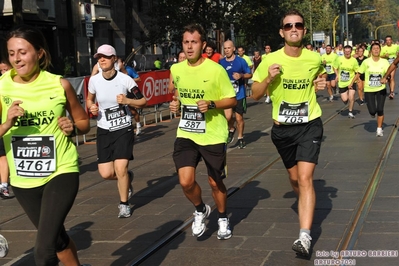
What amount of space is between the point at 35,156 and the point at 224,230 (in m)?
2.34

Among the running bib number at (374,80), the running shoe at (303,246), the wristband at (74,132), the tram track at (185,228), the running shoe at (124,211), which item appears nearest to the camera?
the wristband at (74,132)

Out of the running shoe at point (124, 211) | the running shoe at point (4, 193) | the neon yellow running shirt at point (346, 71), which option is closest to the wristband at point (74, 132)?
the running shoe at point (124, 211)

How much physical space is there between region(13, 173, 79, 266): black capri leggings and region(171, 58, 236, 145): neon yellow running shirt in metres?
1.98

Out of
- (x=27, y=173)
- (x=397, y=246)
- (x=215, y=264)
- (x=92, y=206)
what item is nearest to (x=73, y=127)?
(x=27, y=173)

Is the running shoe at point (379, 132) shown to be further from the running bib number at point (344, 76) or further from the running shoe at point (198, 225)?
the running shoe at point (198, 225)

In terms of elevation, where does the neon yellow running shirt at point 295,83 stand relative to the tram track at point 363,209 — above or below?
above

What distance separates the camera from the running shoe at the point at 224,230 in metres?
5.89

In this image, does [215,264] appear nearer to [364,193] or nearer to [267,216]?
[267,216]

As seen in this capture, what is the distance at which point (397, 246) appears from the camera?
541 cm

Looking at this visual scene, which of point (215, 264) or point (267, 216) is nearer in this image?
point (215, 264)

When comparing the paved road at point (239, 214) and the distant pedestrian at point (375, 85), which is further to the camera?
the distant pedestrian at point (375, 85)

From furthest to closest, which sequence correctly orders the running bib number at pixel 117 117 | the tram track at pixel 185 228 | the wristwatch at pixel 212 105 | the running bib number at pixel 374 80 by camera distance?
the running bib number at pixel 374 80 → the running bib number at pixel 117 117 → the wristwatch at pixel 212 105 → the tram track at pixel 185 228

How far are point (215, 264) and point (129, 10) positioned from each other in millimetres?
20322

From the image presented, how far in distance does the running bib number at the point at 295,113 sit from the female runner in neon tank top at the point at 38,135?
221cm
